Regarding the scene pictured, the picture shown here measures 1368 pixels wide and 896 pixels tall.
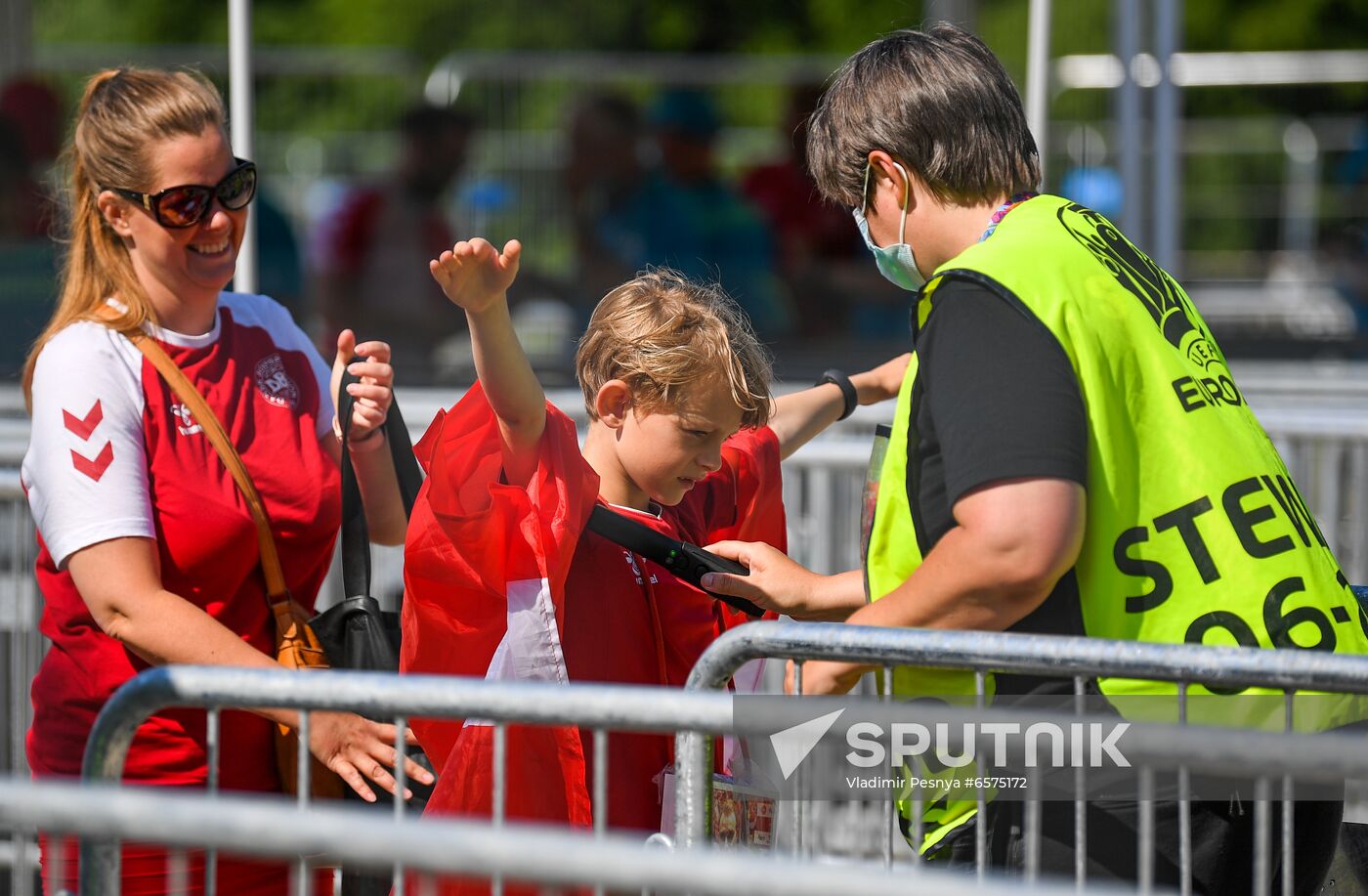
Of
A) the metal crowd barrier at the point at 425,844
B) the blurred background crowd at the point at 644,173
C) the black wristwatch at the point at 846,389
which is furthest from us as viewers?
the blurred background crowd at the point at 644,173

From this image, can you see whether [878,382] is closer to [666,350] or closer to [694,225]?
[666,350]

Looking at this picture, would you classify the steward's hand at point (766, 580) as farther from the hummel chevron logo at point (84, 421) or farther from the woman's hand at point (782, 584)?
the hummel chevron logo at point (84, 421)

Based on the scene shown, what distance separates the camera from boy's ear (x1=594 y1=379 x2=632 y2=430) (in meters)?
2.38

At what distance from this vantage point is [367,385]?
97.7 inches

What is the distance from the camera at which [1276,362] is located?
7.71m

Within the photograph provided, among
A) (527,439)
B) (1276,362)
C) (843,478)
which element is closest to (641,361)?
(527,439)

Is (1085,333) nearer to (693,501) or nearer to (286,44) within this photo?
(693,501)

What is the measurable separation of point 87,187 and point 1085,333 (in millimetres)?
1665

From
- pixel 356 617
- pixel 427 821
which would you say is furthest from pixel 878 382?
pixel 427 821

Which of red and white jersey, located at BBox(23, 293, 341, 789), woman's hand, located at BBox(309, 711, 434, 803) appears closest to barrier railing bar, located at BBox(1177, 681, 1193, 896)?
woman's hand, located at BBox(309, 711, 434, 803)

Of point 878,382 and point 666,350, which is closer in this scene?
point 666,350

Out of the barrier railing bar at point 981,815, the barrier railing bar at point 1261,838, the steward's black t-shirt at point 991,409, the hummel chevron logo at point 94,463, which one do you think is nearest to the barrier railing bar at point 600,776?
the barrier railing bar at point 981,815

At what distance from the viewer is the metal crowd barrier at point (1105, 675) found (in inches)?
61.4

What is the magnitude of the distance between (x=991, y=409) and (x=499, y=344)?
664mm
